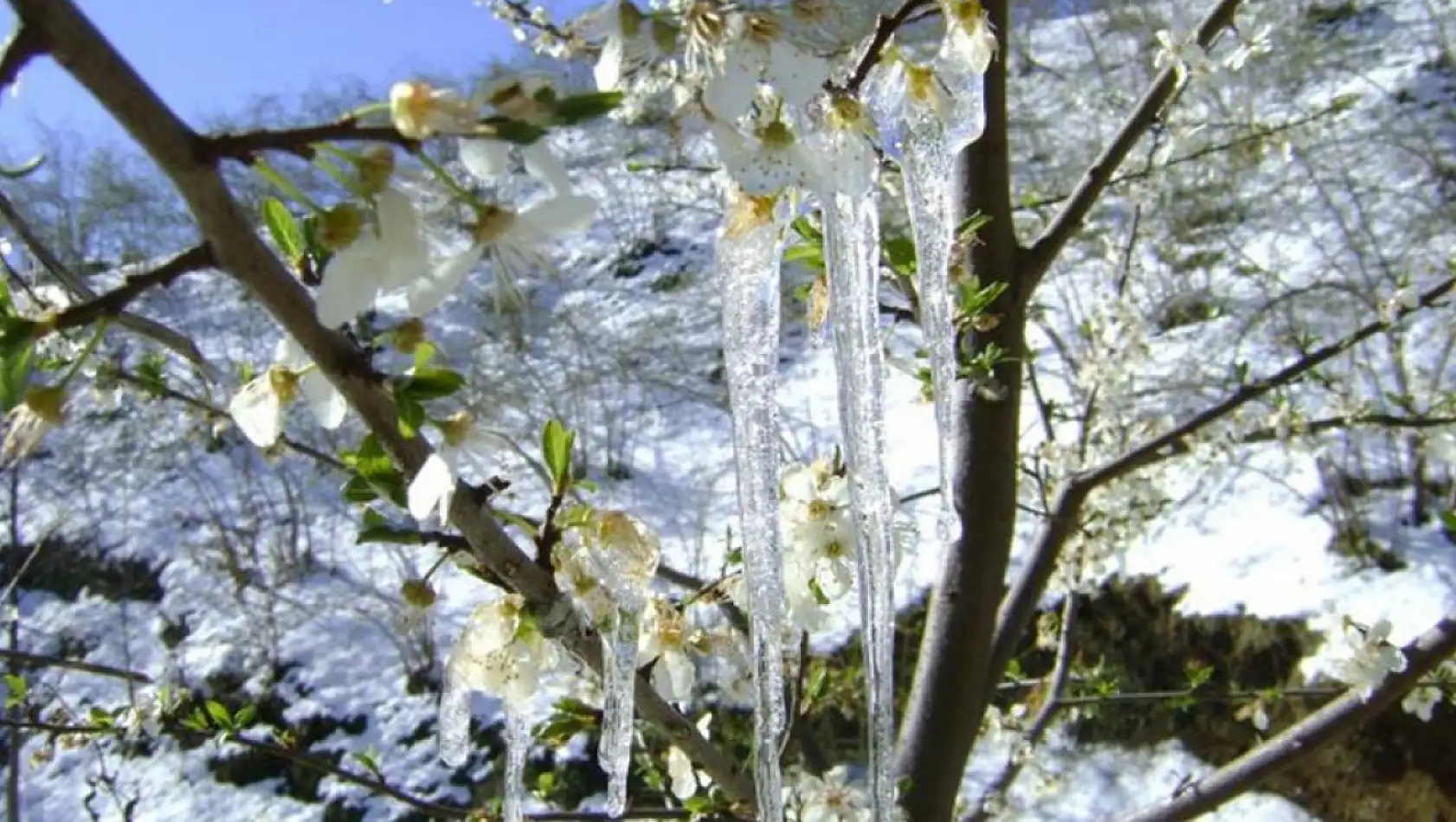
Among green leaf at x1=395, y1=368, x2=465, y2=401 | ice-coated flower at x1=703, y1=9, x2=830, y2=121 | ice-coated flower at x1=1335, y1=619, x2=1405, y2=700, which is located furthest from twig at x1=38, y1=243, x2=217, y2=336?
ice-coated flower at x1=1335, y1=619, x2=1405, y2=700

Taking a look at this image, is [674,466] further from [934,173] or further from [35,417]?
[35,417]

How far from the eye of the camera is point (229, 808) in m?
3.79

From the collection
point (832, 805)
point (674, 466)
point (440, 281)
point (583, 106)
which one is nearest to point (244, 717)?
point (832, 805)

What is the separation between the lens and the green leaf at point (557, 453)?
27.4 inches

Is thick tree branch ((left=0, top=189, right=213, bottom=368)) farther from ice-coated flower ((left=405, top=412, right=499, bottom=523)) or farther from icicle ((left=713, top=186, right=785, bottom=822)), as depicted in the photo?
icicle ((left=713, top=186, right=785, bottom=822))

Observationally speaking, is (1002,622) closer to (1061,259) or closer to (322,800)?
(322,800)

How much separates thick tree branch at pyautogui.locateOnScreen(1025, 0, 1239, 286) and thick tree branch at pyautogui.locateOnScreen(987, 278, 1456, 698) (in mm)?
244

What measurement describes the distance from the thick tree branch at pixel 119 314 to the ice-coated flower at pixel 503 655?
9.1 inches

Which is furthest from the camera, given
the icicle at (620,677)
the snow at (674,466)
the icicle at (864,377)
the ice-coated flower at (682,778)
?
the snow at (674,466)

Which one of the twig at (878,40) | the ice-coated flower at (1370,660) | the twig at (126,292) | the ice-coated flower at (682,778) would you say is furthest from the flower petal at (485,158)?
the ice-coated flower at (1370,660)

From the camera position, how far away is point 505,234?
49cm

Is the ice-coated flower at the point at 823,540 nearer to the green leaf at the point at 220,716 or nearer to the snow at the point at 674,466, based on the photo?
the green leaf at the point at 220,716

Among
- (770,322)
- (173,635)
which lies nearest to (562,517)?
(770,322)

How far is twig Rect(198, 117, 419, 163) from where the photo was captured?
1.33 ft
